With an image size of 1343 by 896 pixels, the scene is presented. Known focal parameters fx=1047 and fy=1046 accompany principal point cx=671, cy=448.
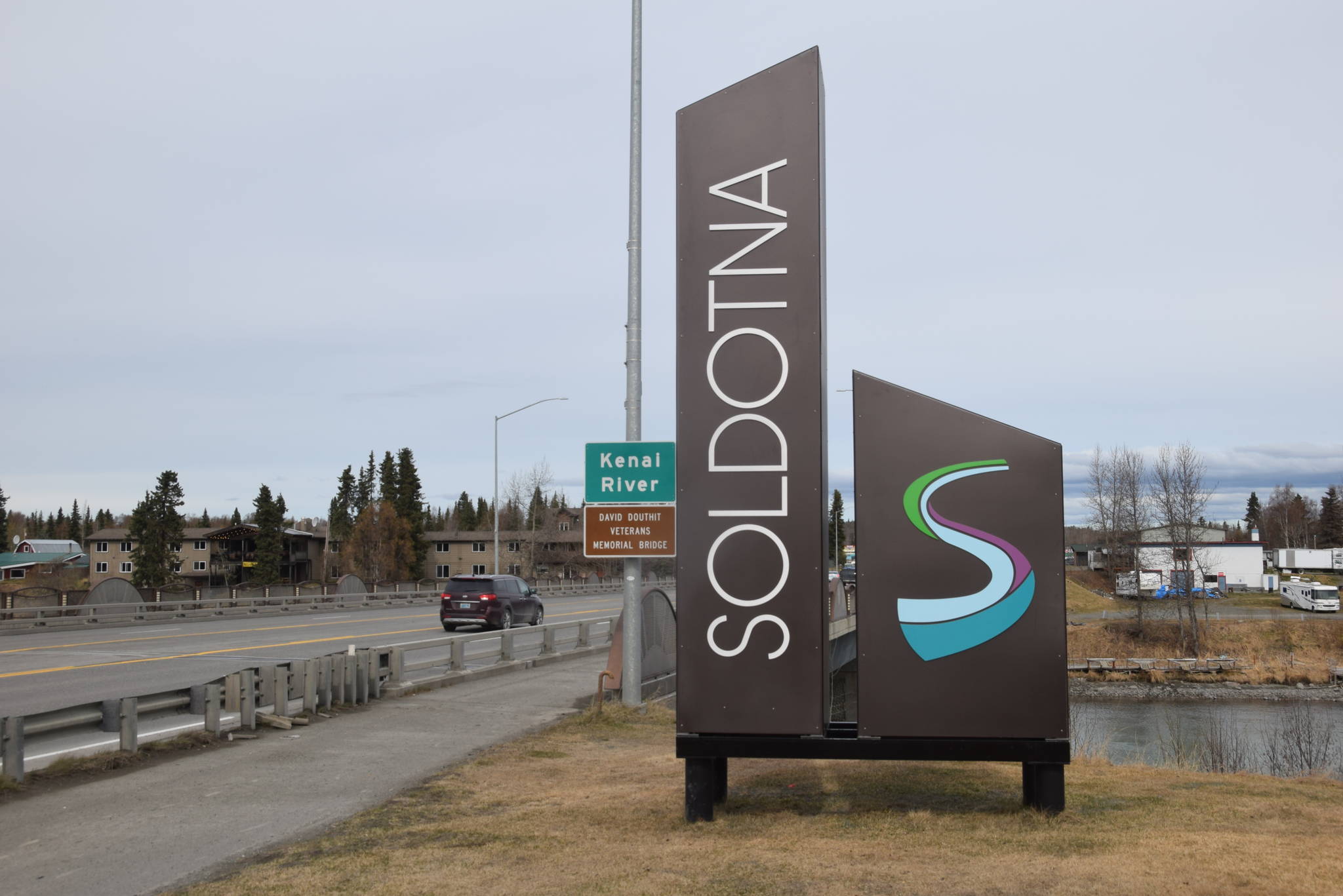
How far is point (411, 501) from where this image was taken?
11044 cm

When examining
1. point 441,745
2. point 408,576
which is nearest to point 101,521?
point 408,576

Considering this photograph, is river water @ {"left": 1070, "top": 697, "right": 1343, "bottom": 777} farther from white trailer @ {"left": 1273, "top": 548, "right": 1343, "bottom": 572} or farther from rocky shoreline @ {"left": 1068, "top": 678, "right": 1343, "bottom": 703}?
white trailer @ {"left": 1273, "top": 548, "right": 1343, "bottom": 572}

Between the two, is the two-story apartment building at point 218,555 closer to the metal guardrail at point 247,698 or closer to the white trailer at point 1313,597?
the white trailer at point 1313,597

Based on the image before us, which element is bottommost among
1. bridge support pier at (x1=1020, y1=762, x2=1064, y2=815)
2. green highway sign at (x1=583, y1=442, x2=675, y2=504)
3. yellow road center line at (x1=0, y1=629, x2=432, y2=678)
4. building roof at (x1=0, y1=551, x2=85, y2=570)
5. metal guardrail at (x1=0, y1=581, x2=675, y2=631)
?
building roof at (x1=0, y1=551, x2=85, y2=570)

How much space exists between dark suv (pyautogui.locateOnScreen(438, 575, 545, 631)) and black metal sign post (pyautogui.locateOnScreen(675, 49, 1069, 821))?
79.1 ft

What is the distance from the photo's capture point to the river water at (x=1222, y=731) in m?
22.2

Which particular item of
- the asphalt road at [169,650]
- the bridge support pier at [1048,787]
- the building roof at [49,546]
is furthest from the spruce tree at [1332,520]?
the building roof at [49,546]

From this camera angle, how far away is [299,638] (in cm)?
2817

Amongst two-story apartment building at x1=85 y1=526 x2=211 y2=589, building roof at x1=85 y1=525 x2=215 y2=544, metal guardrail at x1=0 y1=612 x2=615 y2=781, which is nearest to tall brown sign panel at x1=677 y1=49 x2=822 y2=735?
metal guardrail at x1=0 y1=612 x2=615 y2=781

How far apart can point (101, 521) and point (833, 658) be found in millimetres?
190858

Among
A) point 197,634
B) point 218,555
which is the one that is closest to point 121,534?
point 218,555

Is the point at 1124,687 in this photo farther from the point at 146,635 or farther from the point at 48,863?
the point at 48,863

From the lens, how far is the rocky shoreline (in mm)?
45750

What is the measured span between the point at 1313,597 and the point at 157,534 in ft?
297
